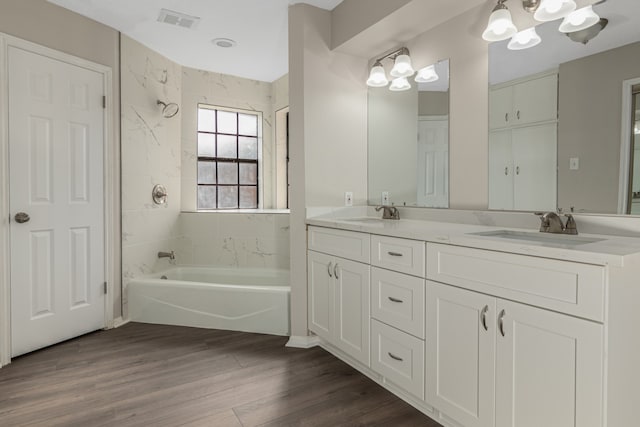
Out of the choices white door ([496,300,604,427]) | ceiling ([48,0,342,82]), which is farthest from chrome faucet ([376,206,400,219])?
ceiling ([48,0,342,82])

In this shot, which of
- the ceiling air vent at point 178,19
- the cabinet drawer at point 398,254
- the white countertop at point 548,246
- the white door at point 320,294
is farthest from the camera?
the ceiling air vent at point 178,19

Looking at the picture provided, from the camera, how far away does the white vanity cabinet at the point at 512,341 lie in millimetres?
1140

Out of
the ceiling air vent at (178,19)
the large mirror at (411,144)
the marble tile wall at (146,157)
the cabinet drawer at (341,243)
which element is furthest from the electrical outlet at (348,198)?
the marble tile wall at (146,157)

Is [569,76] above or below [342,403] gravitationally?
above

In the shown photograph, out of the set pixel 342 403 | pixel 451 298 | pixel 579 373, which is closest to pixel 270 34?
pixel 451 298

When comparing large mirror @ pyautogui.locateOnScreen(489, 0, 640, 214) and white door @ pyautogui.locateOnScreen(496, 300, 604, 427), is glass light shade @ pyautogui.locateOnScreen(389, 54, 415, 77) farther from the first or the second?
white door @ pyautogui.locateOnScreen(496, 300, 604, 427)

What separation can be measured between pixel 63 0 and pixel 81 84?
0.55 metres

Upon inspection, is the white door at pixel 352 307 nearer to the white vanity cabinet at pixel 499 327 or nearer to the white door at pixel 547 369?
the white vanity cabinet at pixel 499 327

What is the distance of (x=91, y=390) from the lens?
204cm

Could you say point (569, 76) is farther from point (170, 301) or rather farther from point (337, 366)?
point (170, 301)

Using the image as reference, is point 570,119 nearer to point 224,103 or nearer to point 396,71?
point 396,71

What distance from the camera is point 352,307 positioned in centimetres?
221

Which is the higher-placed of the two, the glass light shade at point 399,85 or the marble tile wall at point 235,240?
the glass light shade at point 399,85

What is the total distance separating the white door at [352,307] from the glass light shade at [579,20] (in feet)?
4.84
